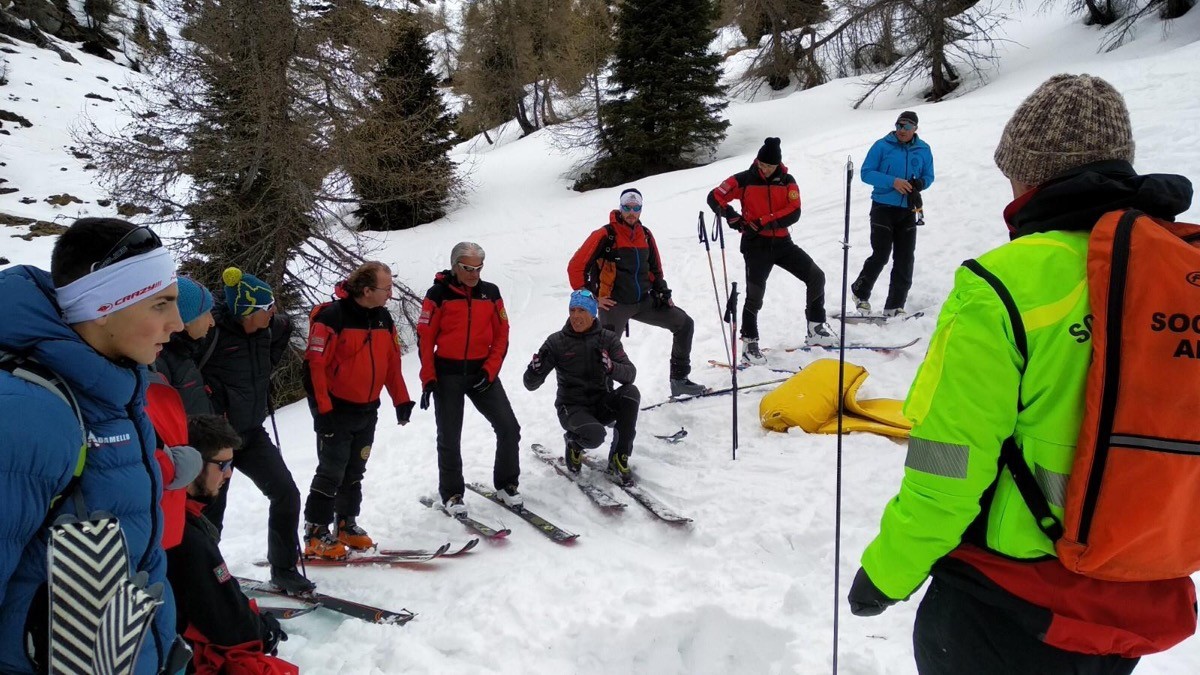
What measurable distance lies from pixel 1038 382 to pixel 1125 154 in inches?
25.2

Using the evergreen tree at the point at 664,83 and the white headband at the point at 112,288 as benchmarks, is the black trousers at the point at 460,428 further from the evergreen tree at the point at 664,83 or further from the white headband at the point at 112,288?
the evergreen tree at the point at 664,83

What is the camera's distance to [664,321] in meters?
7.02

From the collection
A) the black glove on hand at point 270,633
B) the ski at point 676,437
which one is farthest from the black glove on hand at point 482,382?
the black glove on hand at point 270,633

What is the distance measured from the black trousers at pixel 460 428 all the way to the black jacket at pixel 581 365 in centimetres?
34

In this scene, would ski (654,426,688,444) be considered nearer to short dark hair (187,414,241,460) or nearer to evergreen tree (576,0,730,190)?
short dark hair (187,414,241,460)

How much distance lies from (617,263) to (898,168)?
3.37m

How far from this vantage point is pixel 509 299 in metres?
13.9

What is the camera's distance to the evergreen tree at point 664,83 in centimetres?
2045

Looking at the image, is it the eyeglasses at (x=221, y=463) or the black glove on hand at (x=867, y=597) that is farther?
the eyeglasses at (x=221, y=463)

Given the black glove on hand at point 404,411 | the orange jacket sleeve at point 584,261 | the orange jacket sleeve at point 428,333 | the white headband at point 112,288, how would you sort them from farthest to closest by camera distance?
1. the orange jacket sleeve at point 584,261
2. the orange jacket sleeve at point 428,333
3. the black glove on hand at point 404,411
4. the white headband at point 112,288

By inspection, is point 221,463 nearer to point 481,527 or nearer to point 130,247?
point 130,247

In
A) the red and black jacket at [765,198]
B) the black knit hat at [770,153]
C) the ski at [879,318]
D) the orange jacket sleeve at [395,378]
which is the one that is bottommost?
the ski at [879,318]

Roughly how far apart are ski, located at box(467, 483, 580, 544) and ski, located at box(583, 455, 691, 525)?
24.8 inches

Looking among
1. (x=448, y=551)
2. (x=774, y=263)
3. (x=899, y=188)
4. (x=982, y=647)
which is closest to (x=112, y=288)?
(x=982, y=647)
